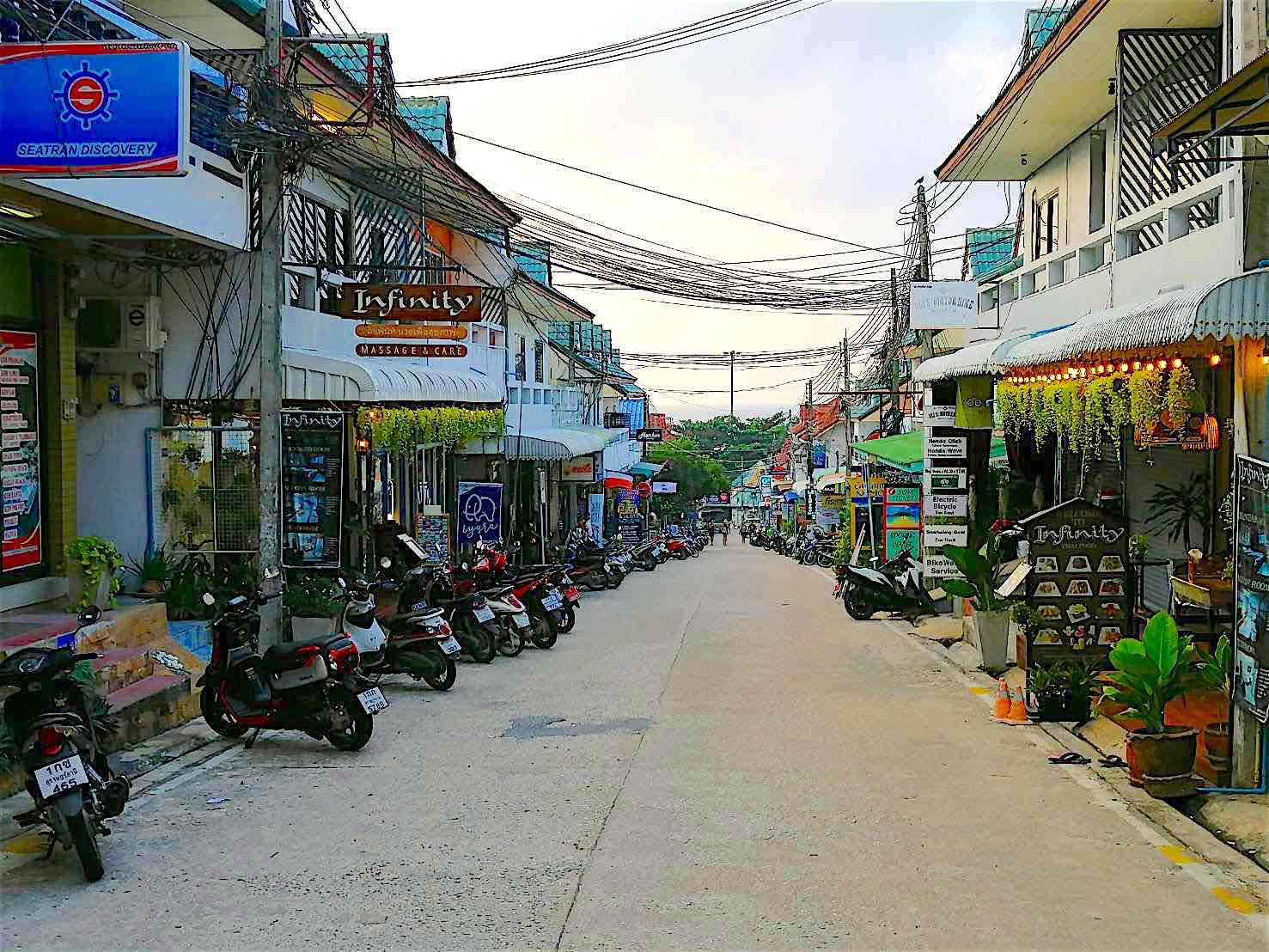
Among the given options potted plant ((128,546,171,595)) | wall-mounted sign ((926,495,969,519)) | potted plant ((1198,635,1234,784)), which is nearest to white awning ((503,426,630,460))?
wall-mounted sign ((926,495,969,519))

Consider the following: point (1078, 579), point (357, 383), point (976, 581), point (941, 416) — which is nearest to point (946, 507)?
point (941, 416)

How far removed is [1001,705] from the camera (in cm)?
1123

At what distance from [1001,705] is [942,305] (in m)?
10.7

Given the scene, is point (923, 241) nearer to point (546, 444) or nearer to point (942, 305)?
point (942, 305)

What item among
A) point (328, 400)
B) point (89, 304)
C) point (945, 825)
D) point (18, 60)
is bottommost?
point (945, 825)

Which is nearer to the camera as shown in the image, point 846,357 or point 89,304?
point 89,304

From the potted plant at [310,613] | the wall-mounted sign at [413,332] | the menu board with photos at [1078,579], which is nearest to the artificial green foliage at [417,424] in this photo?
the wall-mounted sign at [413,332]

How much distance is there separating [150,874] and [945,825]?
14.6ft

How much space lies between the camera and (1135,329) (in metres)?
9.01

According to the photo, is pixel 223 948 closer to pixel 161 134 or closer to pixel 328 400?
pixel 161 134

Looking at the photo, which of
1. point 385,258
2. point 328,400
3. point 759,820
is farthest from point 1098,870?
point 385,258

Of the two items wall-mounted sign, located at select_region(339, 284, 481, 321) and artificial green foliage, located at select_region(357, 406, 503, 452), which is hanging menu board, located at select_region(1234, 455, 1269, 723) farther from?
artificial green foliage, located at select_region(357, 406, 503, 452)

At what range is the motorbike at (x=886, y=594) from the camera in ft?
66.6

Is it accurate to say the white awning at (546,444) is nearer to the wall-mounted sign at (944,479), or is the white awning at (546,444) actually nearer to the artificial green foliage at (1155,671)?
the wall-mounted sign at (944,479)
